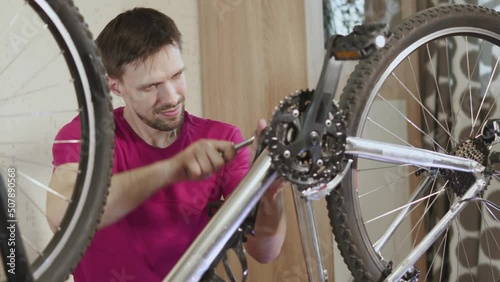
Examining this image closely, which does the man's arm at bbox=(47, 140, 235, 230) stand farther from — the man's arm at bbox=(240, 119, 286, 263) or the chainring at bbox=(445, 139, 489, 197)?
the chainring at bbox=(445, 139, 489, 197)

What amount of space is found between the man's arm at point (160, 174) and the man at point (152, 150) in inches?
6.2

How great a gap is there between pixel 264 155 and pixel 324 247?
1.10 metres

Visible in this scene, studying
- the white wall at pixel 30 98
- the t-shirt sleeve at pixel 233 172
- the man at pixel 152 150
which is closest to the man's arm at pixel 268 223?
the man at pixel 152 150

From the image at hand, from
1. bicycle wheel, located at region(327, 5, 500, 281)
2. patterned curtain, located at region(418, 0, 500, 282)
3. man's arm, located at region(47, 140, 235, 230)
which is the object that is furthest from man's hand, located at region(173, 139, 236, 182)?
patterned curtain, located at region(418, 0, 500, 282)

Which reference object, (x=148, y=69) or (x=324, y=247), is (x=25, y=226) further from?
(x=324, y=247)

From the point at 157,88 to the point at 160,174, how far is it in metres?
0.28

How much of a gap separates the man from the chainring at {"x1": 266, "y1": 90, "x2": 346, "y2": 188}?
0.48 feet

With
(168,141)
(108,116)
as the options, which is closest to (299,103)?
(108,116)

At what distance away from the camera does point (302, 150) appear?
85 cm

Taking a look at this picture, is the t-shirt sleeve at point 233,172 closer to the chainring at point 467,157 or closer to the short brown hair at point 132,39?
the short brown hair at point 132,39

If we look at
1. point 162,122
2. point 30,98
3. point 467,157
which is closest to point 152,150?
point 162,122

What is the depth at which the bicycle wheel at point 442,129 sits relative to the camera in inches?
41.8

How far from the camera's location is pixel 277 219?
109 cm

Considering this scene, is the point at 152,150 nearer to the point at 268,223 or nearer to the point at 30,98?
the point at 268,223
